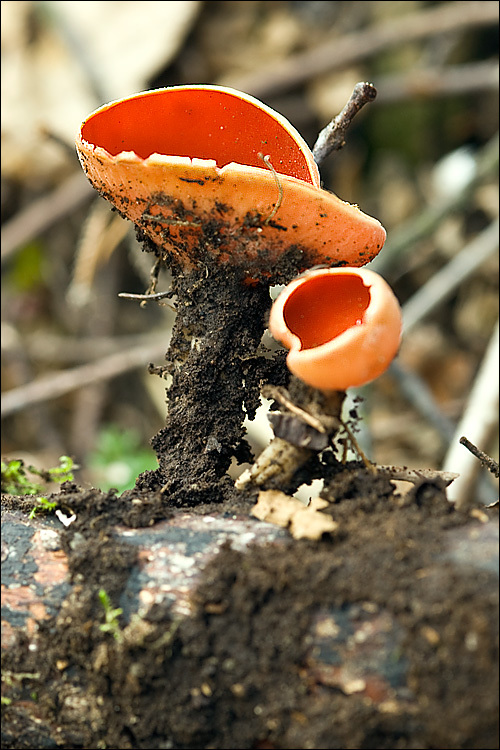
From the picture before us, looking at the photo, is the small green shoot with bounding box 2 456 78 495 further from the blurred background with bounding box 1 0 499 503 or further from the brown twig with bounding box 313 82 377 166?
the blurred background with bounding box 1 0 499 503

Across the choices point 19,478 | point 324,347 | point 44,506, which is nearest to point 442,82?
point 19,478

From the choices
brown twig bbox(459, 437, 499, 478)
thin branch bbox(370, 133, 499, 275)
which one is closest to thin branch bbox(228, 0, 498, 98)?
thin branch bbox(370, 133, 499, 275)

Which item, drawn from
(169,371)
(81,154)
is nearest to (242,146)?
(81,154)

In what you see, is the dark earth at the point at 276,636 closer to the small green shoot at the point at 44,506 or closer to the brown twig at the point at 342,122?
the small green shoot at the point at 44,506

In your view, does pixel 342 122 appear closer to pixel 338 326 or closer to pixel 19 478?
pixel 338 326

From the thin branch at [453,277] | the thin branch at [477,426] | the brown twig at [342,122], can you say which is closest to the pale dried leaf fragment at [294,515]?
the brown twig at [342,122]
